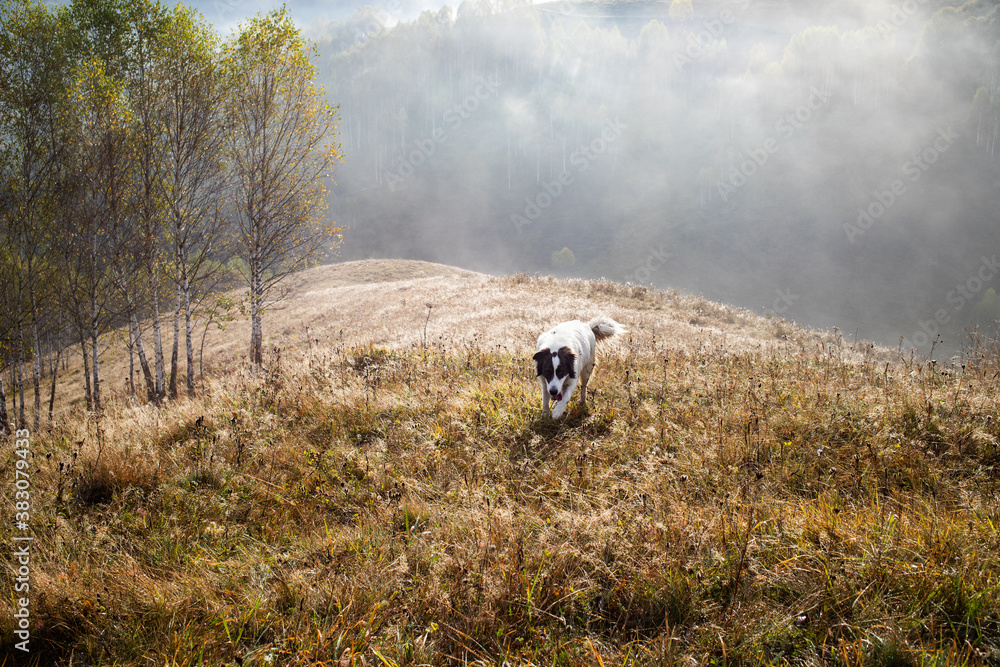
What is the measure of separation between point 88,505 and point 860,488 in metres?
7.58

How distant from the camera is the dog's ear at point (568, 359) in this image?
571cm

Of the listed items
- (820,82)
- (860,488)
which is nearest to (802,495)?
(860,488)

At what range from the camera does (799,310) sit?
60.0 meters

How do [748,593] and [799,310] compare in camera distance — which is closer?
[748,593]

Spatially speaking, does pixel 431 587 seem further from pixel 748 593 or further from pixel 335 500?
pixel 748 593

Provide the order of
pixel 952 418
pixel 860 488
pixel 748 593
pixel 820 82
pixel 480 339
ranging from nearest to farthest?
pixel 748 593, pixel 860 488, pixel 952 418, pixel 480 339, pixel 820 82

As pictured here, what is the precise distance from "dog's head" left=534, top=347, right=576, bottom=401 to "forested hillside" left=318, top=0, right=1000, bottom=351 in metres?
61.8
